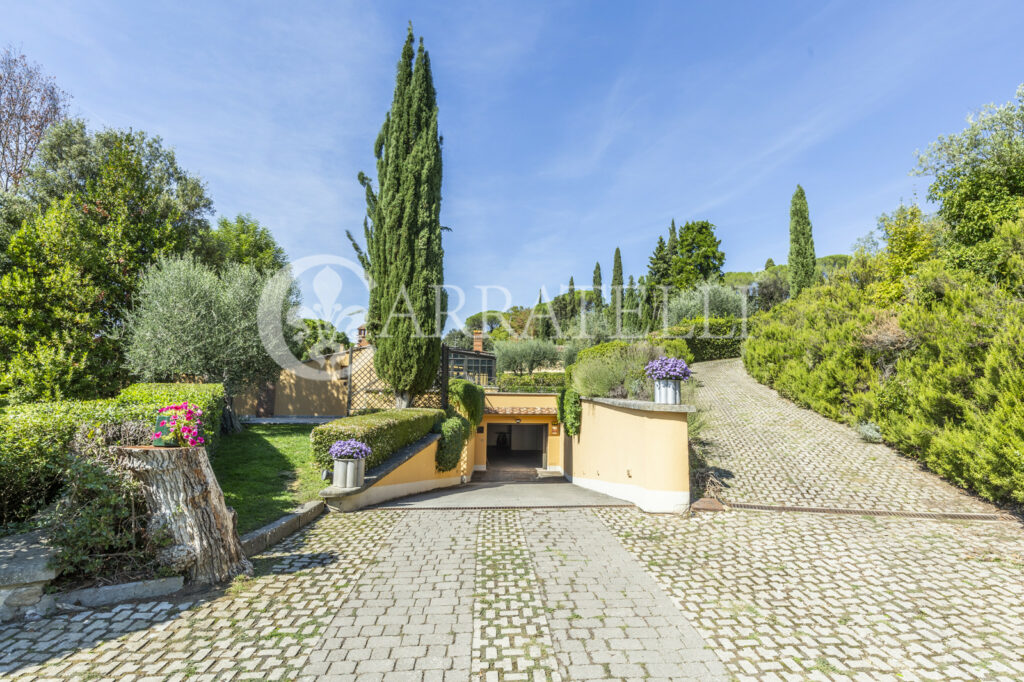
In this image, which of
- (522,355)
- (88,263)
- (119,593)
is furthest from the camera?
(522,355)

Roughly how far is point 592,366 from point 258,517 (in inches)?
281

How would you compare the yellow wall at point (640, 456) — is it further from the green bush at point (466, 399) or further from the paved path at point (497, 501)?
the green bush at point (466, 399)

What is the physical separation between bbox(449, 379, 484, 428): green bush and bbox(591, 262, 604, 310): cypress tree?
902 inches

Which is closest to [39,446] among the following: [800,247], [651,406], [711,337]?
[651,406]

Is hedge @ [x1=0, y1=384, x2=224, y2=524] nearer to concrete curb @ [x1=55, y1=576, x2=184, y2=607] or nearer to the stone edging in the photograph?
concrete curb @ [x1=55, y1=576, x2=184, y2=607]

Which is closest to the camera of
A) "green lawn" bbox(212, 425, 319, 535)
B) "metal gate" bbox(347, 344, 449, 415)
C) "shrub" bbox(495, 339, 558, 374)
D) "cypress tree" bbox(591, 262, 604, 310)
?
"green lawn" bbox(212, 425, 319, 535)

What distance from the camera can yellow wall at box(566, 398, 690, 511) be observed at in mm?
6023

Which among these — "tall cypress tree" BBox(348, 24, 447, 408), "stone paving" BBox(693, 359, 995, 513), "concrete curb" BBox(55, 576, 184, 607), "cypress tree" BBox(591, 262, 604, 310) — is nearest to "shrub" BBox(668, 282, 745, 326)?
"stone paving" BBox(693, 359, 995, 513)

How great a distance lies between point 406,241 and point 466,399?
5228 mm

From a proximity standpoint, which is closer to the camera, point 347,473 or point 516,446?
point 347,473

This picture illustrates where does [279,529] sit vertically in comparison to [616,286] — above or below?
below

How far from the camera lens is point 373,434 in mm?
6355

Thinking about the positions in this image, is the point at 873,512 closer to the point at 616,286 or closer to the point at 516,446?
the point at 516,446

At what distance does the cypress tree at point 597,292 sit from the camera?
35469mm
